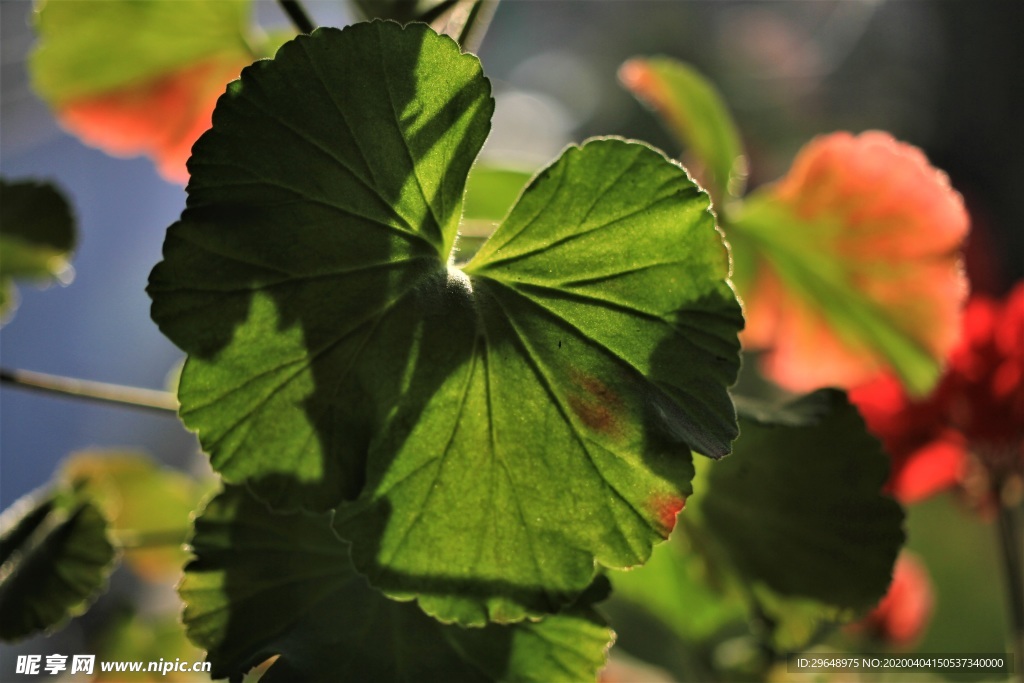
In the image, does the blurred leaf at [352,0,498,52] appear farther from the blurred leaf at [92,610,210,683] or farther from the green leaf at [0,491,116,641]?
the blurred leaf at [92,610,210,683]

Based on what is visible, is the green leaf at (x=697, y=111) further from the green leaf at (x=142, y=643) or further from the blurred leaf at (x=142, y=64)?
the green leaf at (x=142, y=643)

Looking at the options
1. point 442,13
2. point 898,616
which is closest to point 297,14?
point 442,13

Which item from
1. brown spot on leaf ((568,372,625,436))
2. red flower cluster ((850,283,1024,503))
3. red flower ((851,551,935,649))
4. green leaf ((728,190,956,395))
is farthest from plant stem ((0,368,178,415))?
red flower ((851,551,935,649))

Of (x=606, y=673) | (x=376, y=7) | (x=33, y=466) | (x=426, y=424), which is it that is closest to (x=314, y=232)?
(x=426, y=424)

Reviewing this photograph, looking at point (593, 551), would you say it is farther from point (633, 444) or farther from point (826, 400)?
point (826, 400)

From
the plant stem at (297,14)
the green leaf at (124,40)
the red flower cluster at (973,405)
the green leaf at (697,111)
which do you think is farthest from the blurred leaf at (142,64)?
the red flower cluster at (973,405)

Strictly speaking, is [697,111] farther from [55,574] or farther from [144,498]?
[144,498]
